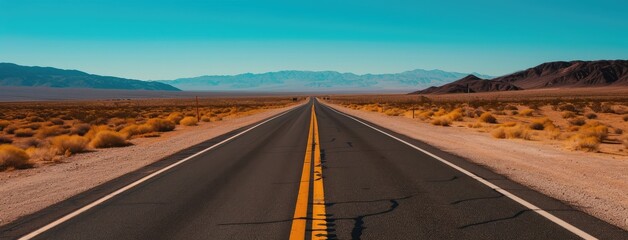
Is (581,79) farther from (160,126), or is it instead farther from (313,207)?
(313,207)

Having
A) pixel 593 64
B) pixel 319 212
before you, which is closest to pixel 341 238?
pixel 319 212

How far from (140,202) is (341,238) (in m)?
3.66

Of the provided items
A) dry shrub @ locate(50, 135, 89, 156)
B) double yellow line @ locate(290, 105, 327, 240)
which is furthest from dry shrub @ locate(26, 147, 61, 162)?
double yellow line @ locate(290, 105, 327, 240)

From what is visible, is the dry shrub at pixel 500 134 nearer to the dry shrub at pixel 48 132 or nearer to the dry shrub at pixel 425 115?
the dry shrub at pixel 425 115

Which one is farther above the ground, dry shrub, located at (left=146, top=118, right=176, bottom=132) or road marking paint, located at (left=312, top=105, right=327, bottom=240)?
road marking paint, located at (left=312, top=105, right=327, bottom=240)

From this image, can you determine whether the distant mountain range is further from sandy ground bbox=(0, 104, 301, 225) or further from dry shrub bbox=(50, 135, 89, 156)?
sandy ground bbox=(0, 104, 301, 225)

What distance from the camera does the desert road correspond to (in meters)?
5.38

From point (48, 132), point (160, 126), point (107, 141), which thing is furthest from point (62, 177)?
point (48, 132)

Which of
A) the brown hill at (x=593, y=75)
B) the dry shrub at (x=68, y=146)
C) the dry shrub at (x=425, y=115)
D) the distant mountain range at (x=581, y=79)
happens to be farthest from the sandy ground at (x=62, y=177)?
A: the brown hill at (x=593, y=75)

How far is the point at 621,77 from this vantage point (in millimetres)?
174875

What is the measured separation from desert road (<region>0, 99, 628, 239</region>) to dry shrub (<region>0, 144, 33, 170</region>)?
3.79 m

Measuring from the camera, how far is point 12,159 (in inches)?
462

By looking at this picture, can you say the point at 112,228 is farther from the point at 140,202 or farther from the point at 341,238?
the point at 341,238

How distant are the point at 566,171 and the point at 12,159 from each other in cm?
1352
